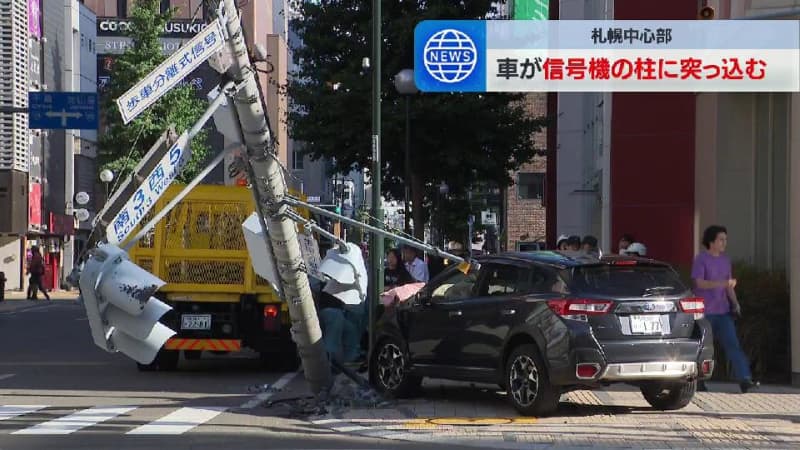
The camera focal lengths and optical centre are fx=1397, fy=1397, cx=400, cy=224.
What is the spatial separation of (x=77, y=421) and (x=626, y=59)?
6289mm

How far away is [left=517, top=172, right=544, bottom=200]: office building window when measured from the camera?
76938 mm

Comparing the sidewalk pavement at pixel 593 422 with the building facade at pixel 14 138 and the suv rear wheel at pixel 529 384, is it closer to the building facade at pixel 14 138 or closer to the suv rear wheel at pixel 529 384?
the suv rear wheel at pixel 529 384

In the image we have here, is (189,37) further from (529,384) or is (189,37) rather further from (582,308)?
(582,308)

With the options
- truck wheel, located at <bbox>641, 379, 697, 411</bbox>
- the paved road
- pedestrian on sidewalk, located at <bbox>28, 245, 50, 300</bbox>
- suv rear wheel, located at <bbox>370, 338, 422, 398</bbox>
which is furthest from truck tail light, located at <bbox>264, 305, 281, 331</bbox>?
pedestrian on sidewalk, located at <bbox>28, 245, 50, 300</bbox>

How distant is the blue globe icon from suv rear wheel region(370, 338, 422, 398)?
329cm

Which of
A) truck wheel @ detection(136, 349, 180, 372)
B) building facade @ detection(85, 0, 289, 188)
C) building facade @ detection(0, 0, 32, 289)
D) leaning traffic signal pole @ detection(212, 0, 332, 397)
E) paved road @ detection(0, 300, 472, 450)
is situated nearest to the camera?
paved road @ detection(0, 300, 472, 450)

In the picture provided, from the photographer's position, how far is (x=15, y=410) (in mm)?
14438

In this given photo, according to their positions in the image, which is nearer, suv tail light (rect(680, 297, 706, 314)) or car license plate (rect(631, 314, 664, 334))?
car license plate (rect(631, 314, 664, 334))

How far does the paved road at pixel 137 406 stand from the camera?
12.1 metres

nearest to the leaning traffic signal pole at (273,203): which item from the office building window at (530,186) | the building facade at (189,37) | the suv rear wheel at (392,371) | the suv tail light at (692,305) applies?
the suv rear wheel at (392,371)

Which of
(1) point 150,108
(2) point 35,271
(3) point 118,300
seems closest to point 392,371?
(3) point 118,300

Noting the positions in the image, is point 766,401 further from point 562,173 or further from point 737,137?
point 562,173

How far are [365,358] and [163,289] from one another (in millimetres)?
3137

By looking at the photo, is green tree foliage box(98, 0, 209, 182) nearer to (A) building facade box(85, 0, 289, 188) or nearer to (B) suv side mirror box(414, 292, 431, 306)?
(A) building facade box(85, 0, 289, 188)
